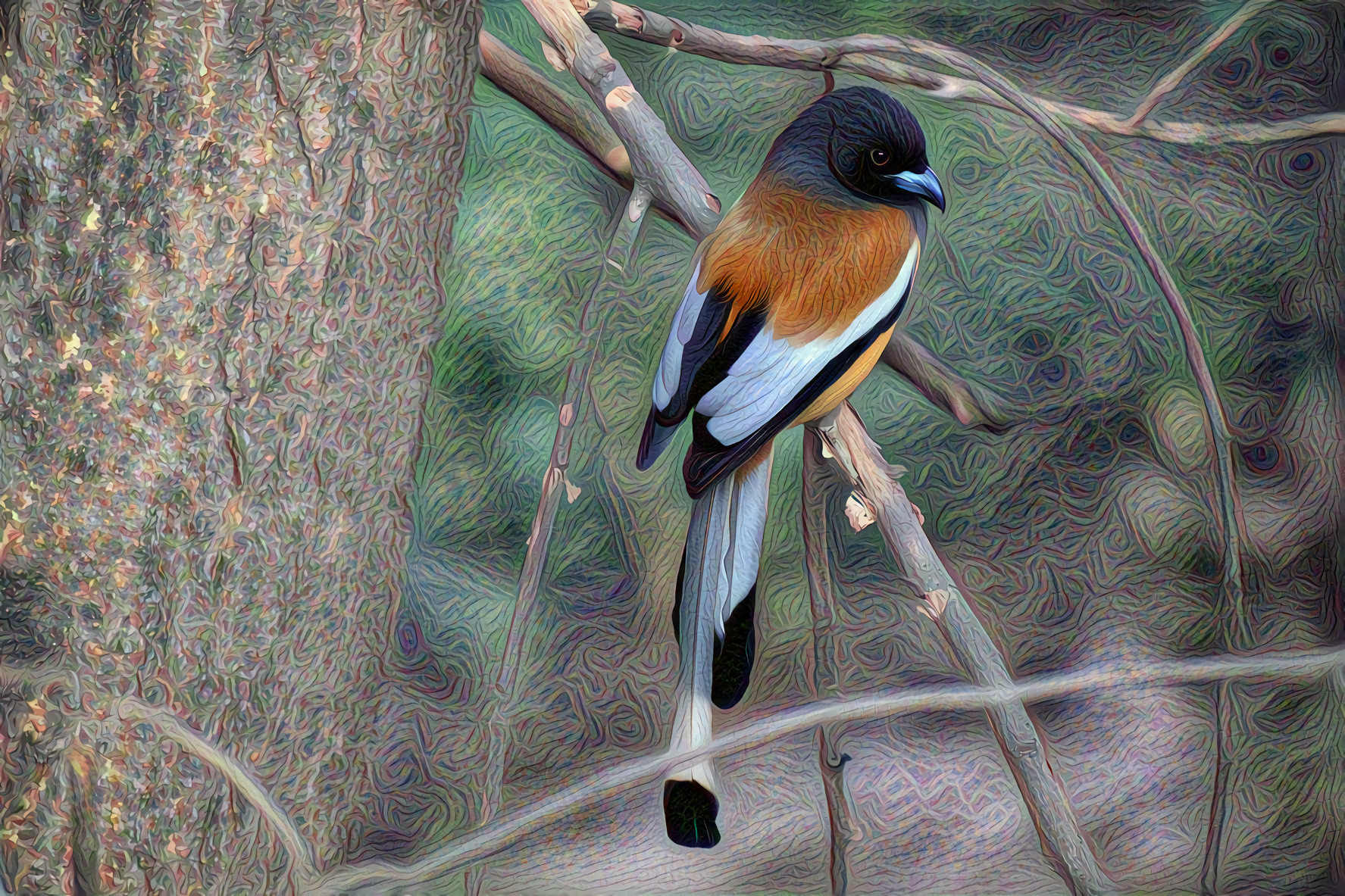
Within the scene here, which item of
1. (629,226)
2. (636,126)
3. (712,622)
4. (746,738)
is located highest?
(636,126)

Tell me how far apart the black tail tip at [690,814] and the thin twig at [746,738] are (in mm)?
29

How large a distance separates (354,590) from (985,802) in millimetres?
893

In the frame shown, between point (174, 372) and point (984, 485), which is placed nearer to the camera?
point (174, 372)

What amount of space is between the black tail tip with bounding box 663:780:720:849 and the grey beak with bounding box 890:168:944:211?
81 cm

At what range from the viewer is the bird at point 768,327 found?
1.08 meters

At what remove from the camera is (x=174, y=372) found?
3.47 ft

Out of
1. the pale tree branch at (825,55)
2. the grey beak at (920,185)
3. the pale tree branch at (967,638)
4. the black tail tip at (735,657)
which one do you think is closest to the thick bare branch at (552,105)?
the pale tree branch at (825,55)

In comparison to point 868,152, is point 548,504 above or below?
below

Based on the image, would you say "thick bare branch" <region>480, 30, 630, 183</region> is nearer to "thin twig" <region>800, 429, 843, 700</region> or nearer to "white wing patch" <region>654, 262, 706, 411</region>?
"white wing patch" <region>654, 262, 706, 411</region>

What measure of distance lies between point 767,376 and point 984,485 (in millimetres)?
373

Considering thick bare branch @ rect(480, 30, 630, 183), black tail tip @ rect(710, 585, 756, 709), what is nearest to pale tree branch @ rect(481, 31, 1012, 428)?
thick bare branch @ rect(480, 30, 630, 183)

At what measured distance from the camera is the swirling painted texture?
3.93 ft

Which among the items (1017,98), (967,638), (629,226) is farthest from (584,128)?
(967,638)

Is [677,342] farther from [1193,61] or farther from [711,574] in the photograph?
[1193,61]
